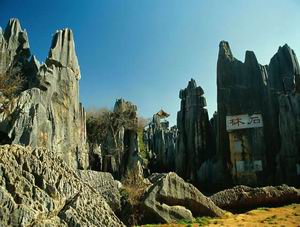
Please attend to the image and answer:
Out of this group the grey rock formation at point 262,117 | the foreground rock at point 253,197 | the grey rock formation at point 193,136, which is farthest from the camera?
the grey rock formation at point 193,136

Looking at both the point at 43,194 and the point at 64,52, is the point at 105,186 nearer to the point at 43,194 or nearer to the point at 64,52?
the point at 43,194

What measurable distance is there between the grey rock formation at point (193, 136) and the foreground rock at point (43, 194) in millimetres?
27614

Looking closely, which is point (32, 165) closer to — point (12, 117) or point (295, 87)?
point (12, 117)

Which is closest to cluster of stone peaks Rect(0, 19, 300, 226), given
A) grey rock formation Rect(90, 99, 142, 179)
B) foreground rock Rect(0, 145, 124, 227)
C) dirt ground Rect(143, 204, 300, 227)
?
foreground rock Rect(0, 145, 124, 227)

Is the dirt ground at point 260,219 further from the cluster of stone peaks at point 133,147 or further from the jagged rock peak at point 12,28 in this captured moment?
the jagged rock peak at point 12,28

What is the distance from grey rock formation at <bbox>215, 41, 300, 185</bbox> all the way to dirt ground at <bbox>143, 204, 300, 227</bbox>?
1100 cm

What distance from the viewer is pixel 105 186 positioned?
45.2 ft

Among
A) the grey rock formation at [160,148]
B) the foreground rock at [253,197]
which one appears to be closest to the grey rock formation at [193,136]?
the grey rock formation at [160,148]

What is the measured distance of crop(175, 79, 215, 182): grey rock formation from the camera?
33.8 m

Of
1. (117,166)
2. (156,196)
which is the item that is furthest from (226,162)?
(156,196)

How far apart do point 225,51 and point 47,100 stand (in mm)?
19604

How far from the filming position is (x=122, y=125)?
36469 mm

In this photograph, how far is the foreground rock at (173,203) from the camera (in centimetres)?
1337

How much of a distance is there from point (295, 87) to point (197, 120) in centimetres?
992
